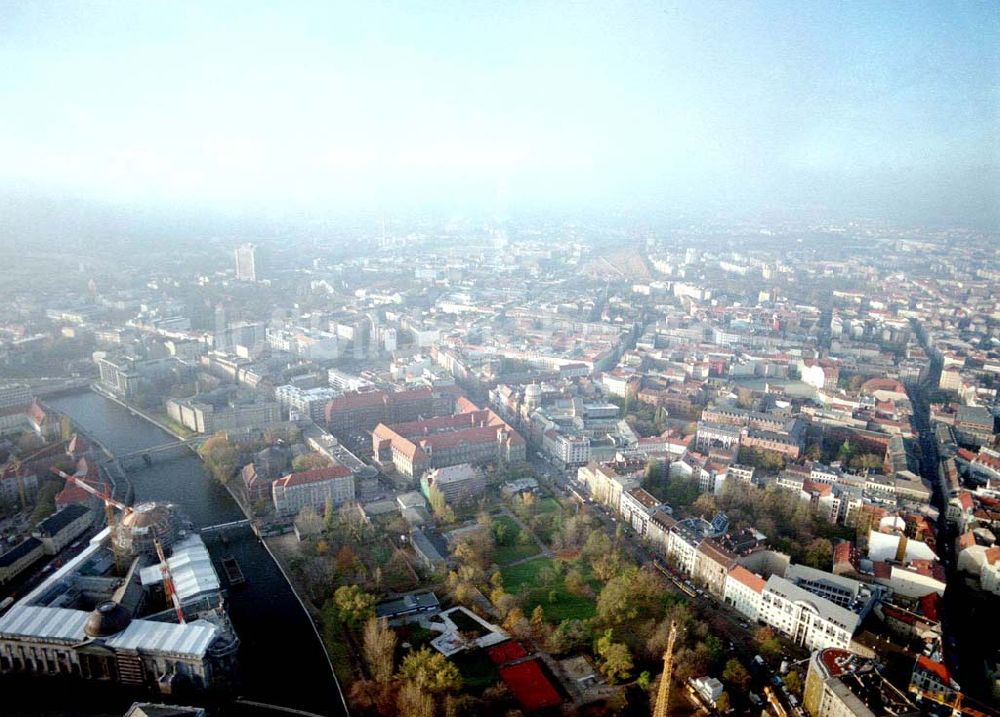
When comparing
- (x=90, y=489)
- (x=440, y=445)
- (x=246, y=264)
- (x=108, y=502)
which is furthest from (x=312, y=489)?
(x=246, y=264)

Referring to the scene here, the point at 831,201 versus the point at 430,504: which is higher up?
the point at 831,201

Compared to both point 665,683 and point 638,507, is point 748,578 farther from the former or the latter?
point 665,683

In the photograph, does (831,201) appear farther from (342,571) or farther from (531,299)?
(342,571)

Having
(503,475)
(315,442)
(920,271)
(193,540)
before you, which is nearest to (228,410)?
(315,442)

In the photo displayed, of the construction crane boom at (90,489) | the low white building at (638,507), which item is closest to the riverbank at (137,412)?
the construction crane boom at (90,489)

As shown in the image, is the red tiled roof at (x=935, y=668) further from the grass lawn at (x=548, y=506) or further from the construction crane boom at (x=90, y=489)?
the construction crane boom at (x=90, y=489)
